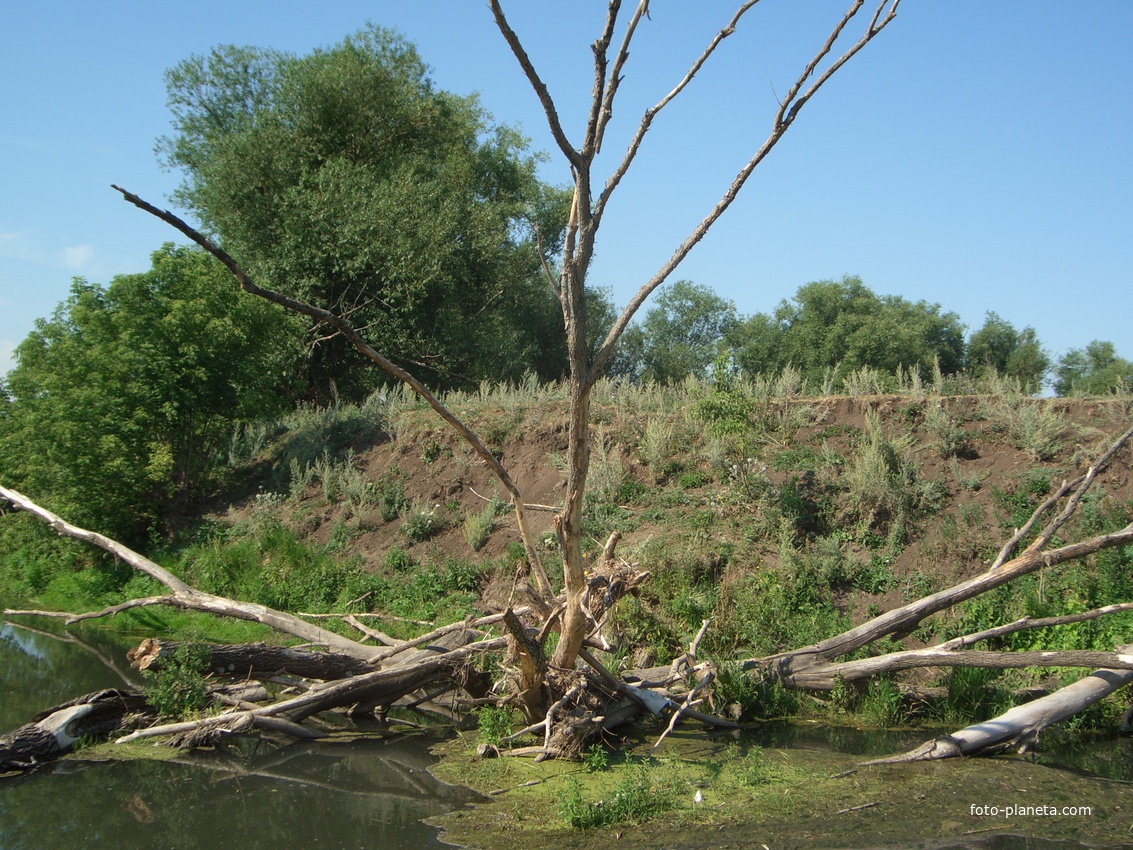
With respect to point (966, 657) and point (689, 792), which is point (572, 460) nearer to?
point (689, 792)

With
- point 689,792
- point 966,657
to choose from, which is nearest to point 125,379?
point 689,792

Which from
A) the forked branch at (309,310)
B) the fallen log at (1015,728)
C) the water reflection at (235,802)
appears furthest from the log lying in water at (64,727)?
the fallen log at (1015,728)

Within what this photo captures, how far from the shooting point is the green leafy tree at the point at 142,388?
1611cm

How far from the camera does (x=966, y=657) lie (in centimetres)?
887

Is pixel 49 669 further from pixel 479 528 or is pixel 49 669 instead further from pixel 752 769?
pixel 752 769

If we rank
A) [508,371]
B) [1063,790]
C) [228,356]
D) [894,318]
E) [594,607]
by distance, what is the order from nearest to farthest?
[1063,790]
[594,607]
[228,356]
[508,371]
[894,318]

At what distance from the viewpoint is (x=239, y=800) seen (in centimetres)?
751

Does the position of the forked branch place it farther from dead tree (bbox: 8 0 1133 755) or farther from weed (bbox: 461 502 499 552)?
weed (bbox: 461 502 499 552)

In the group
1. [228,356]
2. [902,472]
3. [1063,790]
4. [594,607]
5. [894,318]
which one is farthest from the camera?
[894,318]

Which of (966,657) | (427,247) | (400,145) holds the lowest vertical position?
(966,657)

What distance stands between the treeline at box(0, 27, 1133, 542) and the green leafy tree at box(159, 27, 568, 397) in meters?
0.06

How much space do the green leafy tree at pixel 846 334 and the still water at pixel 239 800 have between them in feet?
76.7

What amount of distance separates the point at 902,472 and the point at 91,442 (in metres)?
13.9

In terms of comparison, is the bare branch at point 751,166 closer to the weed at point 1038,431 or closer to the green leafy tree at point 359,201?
the weed at point 1038,431
